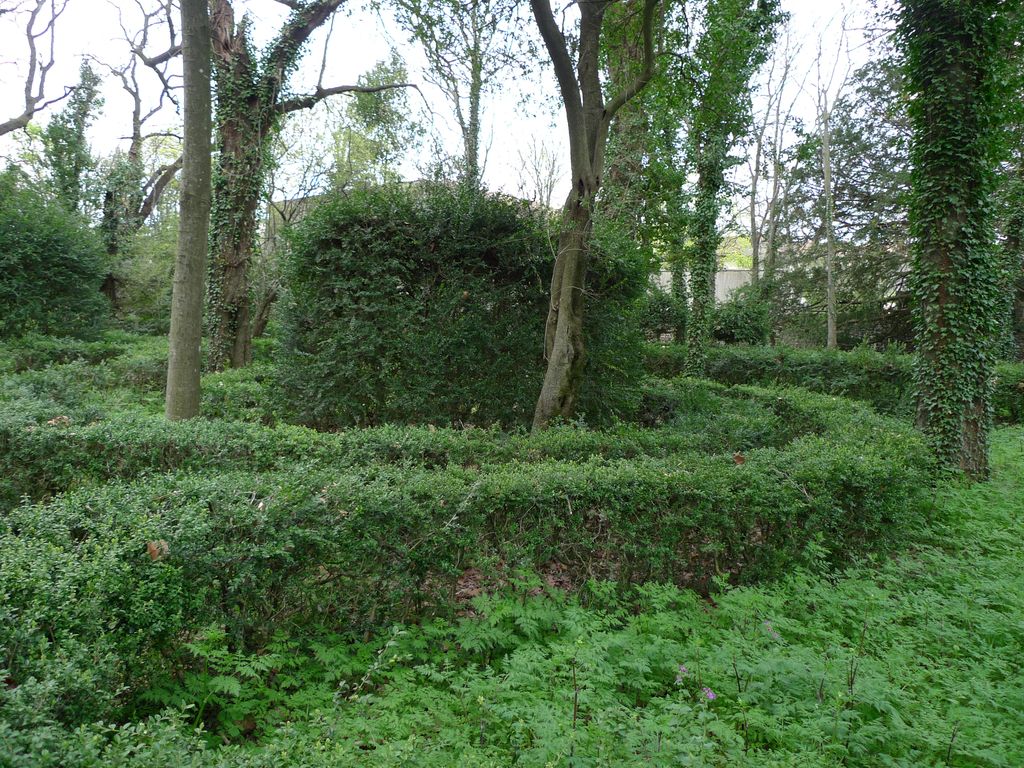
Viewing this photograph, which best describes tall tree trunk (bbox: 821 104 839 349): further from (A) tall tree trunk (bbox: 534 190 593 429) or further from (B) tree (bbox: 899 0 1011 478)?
(A) tall tree trunk (bbox: 534 190 593 429)

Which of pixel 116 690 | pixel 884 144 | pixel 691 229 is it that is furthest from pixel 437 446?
pixel 884 144

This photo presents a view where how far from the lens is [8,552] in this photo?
2373mm

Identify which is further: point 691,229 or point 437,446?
point 691,229

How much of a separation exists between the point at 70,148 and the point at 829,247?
2975 centimetres

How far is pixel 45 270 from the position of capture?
50.5 feet

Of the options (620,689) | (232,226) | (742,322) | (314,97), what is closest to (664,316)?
(742,322)

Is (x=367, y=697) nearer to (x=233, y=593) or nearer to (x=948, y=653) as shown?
(x=233, y=593)

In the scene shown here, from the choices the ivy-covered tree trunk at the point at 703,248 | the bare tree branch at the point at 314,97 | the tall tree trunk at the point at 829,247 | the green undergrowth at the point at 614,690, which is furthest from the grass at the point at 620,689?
the tall tree trunk at the point at 829,247

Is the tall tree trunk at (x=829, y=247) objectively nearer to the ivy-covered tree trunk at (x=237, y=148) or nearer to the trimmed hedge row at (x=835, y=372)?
the trimmed hedge row at (x=835, y=372)

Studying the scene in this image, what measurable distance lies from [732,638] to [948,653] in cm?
130

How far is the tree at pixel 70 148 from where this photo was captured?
22.7m

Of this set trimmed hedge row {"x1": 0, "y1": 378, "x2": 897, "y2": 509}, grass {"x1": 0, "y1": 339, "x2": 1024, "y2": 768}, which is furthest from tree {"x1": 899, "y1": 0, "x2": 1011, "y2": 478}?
grass {"x1": 0, "y1": 339, "x2": 1024, "y2": 768}

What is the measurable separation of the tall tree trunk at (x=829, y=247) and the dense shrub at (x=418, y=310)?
17.6 meters

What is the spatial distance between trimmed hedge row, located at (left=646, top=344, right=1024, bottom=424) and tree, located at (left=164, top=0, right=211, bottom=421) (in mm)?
9757
